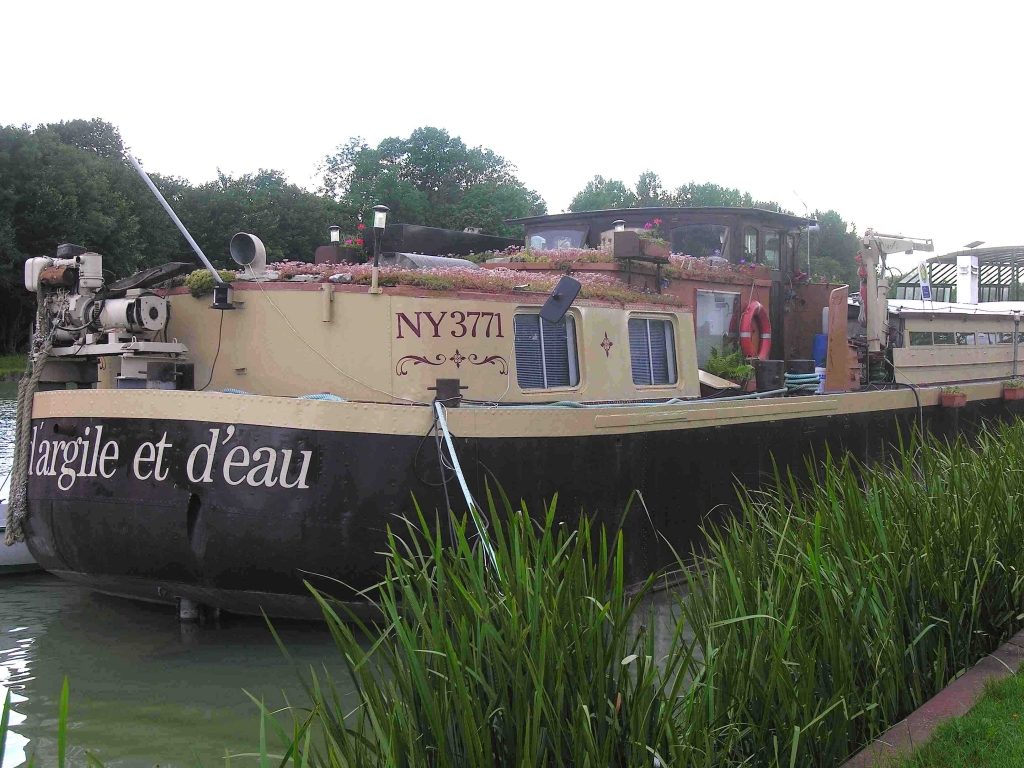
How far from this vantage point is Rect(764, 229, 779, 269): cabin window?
11.5 m

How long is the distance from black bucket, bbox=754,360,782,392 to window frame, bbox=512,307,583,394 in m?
2.41

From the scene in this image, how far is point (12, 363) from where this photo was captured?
32500mm

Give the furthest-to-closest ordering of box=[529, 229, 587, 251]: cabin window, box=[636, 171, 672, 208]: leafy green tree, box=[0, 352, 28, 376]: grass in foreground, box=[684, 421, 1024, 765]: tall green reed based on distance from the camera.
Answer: box=[636, 171, 672, 208]: leafy green tree < box=[0, 352, 28, 376]: grass in foreground < box=[529, 229, 587, 251]: cabin window < box=[684, 421, 1024, 765]: tall green reed

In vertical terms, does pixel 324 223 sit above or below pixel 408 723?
above

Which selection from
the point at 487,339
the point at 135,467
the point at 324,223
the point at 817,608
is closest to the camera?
the point at 817,608

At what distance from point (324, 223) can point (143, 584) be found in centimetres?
2993

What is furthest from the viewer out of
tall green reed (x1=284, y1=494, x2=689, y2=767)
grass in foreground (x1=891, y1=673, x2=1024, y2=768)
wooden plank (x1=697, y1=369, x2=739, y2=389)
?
wooden plank (x1=697, y1=369, x2=739, y2=389)

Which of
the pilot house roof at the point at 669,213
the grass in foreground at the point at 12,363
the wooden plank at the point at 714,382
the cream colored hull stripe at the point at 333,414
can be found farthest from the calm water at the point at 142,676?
the grass in foreground at the point at 12,363

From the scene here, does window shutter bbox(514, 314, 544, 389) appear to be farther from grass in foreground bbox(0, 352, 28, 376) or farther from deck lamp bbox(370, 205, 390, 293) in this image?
grass in foreground bbox(0, 352, 28, 376)

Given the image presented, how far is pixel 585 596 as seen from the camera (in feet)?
11.5

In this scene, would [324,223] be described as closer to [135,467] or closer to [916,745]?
[135,467]

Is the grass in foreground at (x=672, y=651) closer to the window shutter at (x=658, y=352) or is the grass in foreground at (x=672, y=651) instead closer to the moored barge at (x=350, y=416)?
the moored barge at (x=350, y=416)

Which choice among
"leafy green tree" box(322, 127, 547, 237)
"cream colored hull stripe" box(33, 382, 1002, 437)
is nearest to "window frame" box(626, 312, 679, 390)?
"cream colored hull stripe" box(33, 382, 1002, 437)

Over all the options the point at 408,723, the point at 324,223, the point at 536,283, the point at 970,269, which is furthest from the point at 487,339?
the point at 324,223
